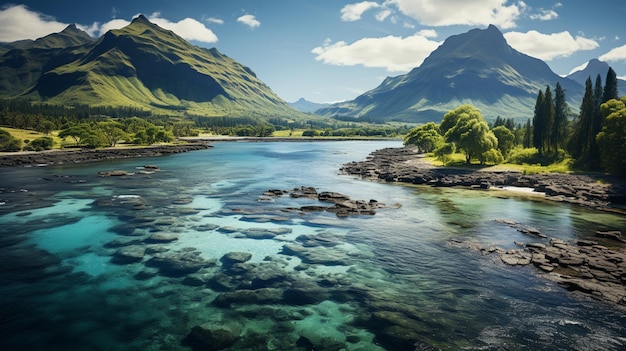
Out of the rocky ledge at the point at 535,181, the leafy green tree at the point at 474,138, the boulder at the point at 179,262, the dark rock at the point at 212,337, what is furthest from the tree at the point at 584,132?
the dark rock at the point at 212,337

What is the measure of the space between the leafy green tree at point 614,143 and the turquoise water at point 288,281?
81.2 feet

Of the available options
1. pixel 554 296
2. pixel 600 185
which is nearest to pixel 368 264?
pixel 554 296

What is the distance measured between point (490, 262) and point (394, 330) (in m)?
17.0

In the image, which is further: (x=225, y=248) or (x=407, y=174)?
(x=407, y=174)

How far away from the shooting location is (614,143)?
68.9m

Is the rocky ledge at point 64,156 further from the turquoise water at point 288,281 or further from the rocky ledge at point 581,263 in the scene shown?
the rocky ledge at point 581,263

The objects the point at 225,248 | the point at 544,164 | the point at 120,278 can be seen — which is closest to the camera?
the point at 120,278

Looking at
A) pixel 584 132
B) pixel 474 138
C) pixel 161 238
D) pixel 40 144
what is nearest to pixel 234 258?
pixel 161 238

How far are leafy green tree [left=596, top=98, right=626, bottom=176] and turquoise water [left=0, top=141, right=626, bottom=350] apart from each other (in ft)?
81.2

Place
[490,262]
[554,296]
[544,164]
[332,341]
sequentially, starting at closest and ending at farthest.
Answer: [332,341] → [554,296] → [490,262] → [544,164]

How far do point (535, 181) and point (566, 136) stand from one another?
43930mm

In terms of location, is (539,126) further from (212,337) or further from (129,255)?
(212,337)

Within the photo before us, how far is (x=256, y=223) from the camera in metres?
48.0

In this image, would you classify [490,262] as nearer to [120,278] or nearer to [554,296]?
[554,296]
